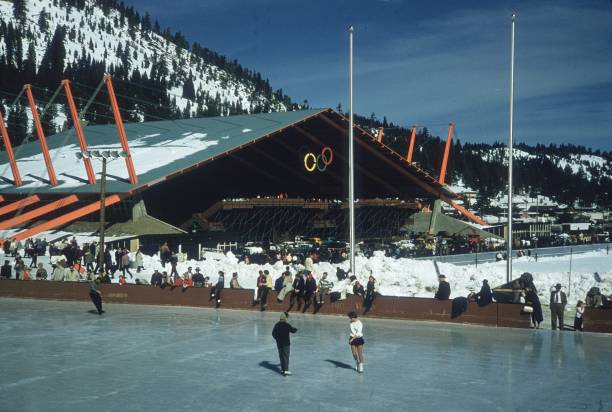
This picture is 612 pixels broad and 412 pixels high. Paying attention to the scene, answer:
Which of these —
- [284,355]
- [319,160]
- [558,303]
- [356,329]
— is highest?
[319,160]

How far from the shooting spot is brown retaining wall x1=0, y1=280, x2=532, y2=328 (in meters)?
20.8

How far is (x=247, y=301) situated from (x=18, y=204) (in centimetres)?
2518

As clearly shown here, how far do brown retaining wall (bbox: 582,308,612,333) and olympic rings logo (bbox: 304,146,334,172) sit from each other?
38.2 m

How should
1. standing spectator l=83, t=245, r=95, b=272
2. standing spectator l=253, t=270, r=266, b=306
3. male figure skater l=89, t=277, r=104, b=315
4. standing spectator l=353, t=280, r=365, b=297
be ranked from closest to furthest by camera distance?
male figure skater l=89, t=277, r=104, b=315, standing spectator l=353, t=280, r=365, b=297, standing spectator l=253, t=270, r=266, b=306, standing spectator l=83, t=245, r=95, b=272

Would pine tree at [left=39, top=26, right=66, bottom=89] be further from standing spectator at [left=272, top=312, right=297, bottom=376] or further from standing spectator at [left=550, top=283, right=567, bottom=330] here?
standing spectator at [left=272, top=312, right=297, bottom=376]

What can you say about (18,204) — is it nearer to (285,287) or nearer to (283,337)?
(285,287)

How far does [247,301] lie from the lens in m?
24.2

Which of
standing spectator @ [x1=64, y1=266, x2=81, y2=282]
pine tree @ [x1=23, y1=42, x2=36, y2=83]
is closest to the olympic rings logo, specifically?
standing spectator @ [x1=64, y1=266, x2=81, y2=282]

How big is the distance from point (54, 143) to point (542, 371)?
5609cm

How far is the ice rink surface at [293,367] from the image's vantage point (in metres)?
11.8

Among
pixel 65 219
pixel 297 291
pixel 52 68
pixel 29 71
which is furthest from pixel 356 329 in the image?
pixel 52 68

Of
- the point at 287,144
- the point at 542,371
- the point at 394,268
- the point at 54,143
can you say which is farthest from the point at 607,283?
the point at 54,143

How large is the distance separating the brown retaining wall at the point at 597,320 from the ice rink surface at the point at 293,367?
0.53m

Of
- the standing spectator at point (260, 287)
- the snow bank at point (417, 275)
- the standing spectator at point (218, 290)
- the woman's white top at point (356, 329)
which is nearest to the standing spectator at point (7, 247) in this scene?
the snow bank at point (417, 275)
